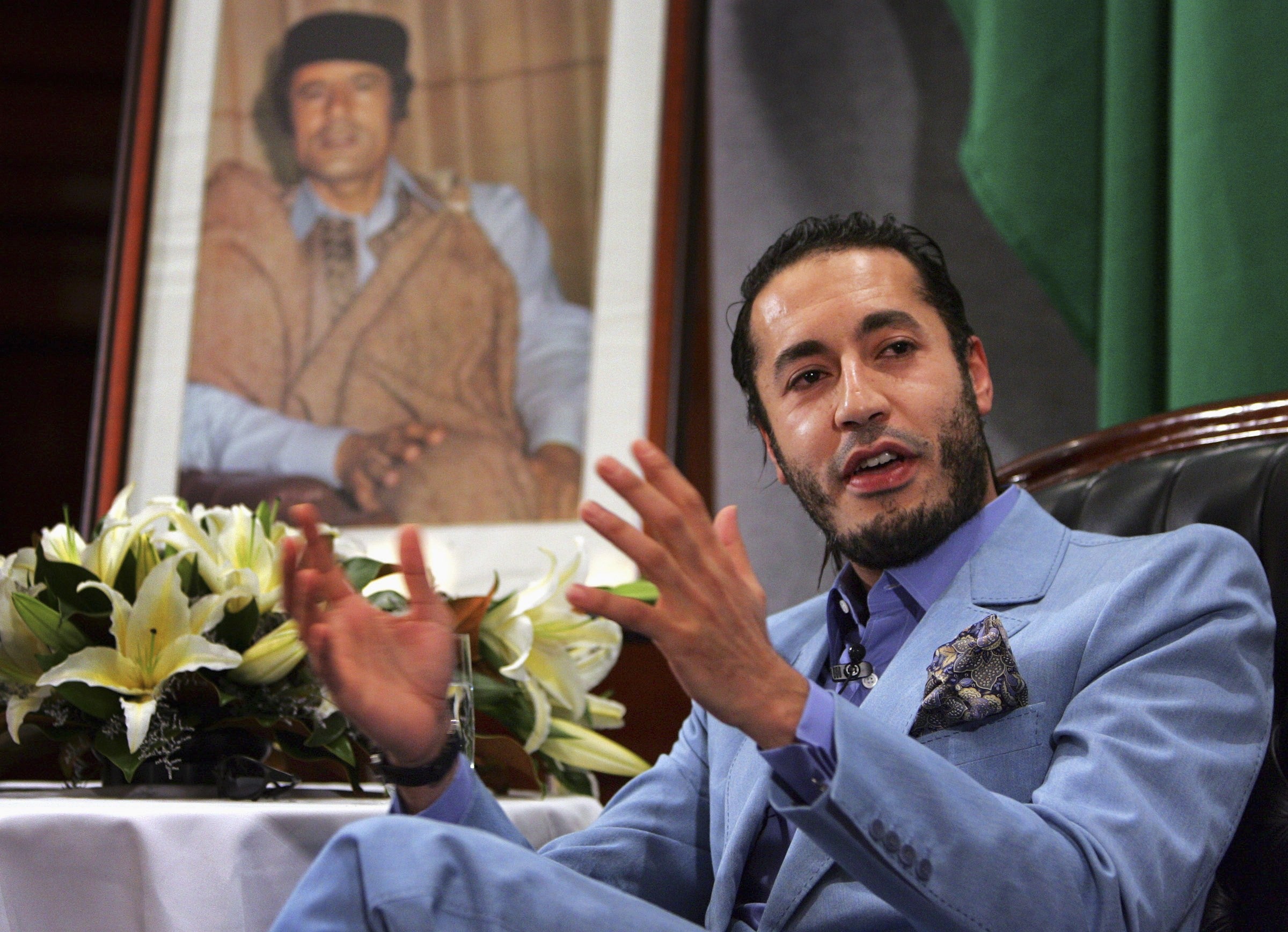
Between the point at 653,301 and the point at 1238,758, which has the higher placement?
the point at 653,301

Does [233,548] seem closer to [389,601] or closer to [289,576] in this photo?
[389,601]

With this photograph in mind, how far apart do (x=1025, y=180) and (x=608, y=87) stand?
96 centimetres

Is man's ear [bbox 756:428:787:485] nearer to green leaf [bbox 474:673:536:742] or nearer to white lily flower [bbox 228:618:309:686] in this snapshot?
green leaf [bbox 474:673:536:742]

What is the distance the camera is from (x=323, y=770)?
1.87 meters

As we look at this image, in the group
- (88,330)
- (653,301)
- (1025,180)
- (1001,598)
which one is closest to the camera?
(1001,598)

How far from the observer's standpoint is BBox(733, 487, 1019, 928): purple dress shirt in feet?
4.19

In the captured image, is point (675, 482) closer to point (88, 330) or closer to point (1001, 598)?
point (1001, 598)

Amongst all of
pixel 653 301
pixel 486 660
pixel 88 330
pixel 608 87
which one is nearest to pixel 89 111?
pixel 88 330

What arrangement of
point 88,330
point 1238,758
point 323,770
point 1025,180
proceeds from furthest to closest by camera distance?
point 88,330 → point 1025,180 → point 323,770 → point 1238,758

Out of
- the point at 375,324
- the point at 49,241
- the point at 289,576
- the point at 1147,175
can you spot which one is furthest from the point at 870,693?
the point at 49,241

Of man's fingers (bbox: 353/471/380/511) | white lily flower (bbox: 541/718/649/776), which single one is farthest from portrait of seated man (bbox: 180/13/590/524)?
white lily flower (bbox: 541/718/649/776)

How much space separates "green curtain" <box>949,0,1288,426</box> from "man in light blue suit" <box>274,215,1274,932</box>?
0.43 metres

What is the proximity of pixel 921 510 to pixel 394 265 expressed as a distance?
1.62 meters

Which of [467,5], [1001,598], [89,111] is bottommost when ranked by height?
[1001,598]
